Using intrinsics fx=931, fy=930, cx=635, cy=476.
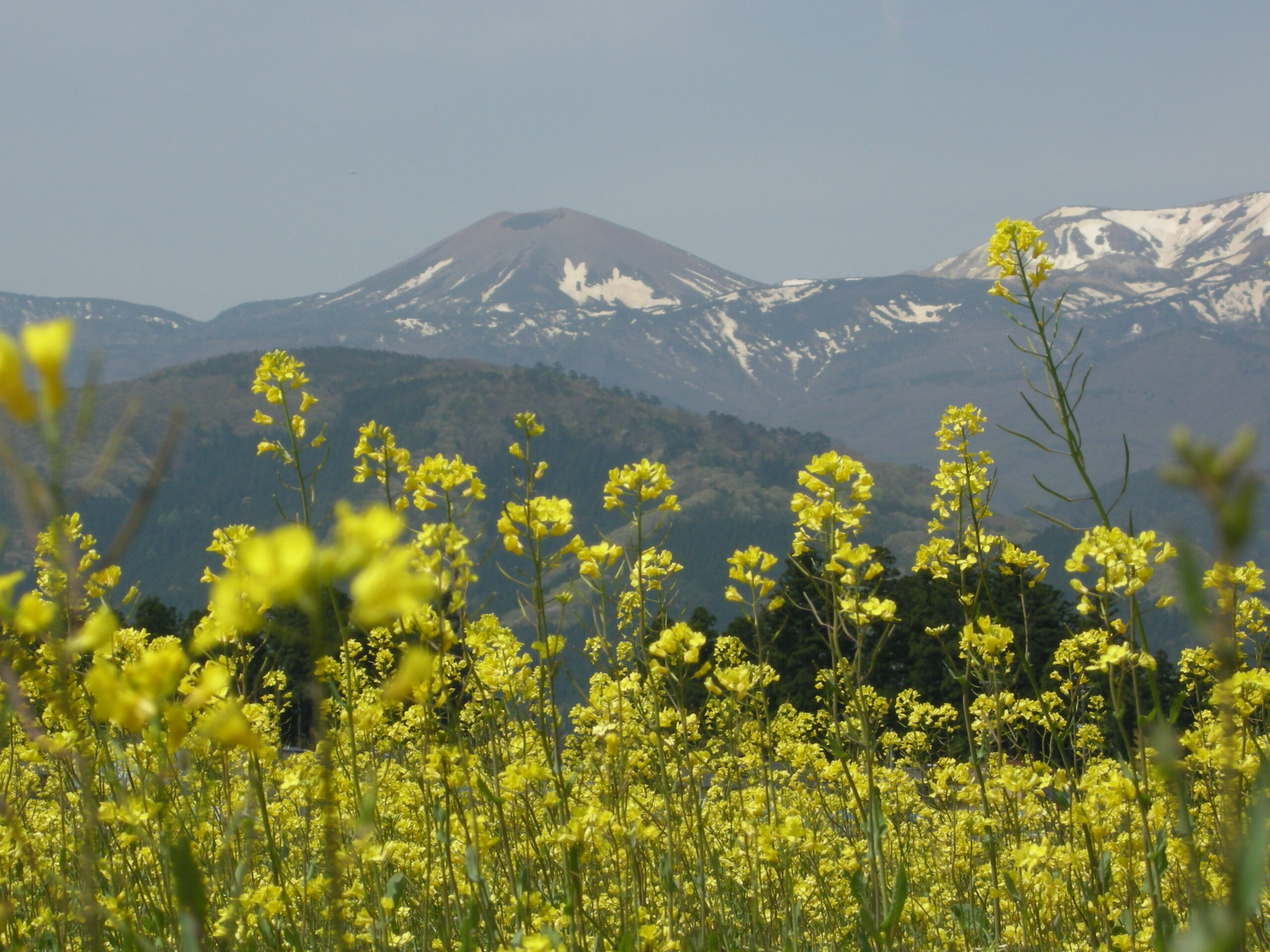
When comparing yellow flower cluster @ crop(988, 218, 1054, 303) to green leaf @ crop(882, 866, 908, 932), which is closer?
green leaf @ crop(882, 866, 908, 932)

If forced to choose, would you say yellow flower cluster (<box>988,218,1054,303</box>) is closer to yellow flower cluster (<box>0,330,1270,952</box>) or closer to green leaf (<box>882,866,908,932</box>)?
yellow flower cluster (<box>0,330,1270,952</box>)

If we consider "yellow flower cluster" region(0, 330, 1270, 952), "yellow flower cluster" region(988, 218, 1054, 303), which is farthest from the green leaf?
"yellow flower cluster" region(988, 218, 1054, 303)

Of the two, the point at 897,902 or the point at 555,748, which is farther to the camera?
the point at 555,748

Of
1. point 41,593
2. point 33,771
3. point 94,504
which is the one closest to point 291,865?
point 41,593

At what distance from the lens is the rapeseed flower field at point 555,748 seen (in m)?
0.83

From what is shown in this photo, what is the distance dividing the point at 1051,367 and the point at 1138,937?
1878mm

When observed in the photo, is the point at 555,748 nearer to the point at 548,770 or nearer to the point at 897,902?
the point at 548,770

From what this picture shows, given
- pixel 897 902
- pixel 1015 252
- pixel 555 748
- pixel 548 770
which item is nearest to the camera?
pixel 897 902

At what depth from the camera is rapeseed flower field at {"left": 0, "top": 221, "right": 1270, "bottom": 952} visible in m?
0.83

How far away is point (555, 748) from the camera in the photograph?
2.63 meters

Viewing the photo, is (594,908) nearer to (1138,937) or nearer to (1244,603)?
(1138,937)

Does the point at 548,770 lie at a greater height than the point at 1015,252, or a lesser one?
lesser

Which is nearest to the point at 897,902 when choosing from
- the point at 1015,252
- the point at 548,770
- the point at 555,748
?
the point at 555,748

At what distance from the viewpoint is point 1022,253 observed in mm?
3775
